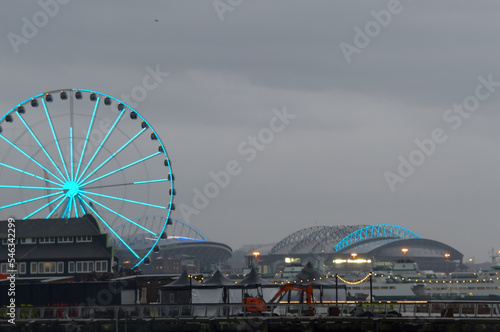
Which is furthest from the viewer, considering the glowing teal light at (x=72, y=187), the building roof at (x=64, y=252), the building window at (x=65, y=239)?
the building window at (x=65, y=239)

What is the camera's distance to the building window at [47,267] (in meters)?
92.1

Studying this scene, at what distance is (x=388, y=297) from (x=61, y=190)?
7444cm

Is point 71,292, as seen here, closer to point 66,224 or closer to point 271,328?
point 66,224

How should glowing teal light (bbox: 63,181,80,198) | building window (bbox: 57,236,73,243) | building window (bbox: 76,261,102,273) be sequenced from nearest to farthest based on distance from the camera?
glowing teal light (bbox: 63,181,80,198)
building window (bbox: 76,261,102,273)
building window (bbox: 57,236,73,243)

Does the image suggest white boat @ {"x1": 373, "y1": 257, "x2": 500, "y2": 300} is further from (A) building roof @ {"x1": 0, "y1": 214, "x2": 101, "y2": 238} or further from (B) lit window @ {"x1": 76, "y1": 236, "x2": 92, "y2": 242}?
(B) lit window @ {"x1": 76, "y1": 236, "x2": 92, "y2": 242}

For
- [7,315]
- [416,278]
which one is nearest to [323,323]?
[7,315]

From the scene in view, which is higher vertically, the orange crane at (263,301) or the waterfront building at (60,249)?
the waterfront building at (60,249)

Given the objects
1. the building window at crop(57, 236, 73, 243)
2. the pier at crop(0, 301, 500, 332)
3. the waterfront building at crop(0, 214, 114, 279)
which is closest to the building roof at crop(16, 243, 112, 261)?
the waterfront building at crop(0, 214, 114, 279)

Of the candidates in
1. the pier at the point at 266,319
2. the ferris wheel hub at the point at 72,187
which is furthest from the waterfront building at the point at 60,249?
the pier at the point at 266,319

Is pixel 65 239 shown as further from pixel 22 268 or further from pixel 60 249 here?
pixel 22 268

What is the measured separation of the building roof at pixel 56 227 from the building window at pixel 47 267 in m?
3.70

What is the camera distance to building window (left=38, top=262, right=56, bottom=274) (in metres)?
92.1

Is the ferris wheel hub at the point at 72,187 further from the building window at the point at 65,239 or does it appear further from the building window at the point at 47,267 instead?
the building window at the point at 47,267

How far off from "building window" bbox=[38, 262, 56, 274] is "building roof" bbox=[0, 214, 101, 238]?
3.70 meters
